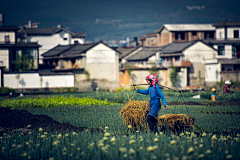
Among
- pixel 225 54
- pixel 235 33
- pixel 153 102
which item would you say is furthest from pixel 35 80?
pixel 235 33

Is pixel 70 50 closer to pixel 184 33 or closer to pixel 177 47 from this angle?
pixel 177 47

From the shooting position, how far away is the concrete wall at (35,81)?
41.8m

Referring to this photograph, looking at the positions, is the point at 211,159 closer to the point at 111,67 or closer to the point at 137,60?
the point at 111,67

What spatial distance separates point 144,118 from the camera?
9.52 m

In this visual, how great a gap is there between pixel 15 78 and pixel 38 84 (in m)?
3.31

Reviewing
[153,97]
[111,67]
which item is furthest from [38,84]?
[153,97]

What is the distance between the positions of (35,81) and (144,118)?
3576 cm

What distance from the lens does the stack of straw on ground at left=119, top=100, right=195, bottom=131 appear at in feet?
30.4

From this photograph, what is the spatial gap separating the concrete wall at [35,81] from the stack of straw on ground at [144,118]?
35.2m

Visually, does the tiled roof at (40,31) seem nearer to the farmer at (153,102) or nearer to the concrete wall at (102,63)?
the concrete wall at (102,63)

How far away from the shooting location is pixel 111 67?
166ft

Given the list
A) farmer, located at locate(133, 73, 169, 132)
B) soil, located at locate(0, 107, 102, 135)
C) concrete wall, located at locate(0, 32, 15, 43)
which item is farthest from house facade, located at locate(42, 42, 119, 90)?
farmer, located at locate(133, 73, 169, 132)

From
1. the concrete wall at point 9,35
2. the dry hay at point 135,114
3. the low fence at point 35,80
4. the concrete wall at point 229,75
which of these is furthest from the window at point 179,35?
the dry hay at point 135,114

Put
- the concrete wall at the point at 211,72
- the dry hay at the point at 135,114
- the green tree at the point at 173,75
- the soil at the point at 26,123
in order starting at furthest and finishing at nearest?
the green tree at the point at 173,75, the concrete wall at the point at 211,72, the soil at the point at 26,123, the dry hay at the point at 135,114
